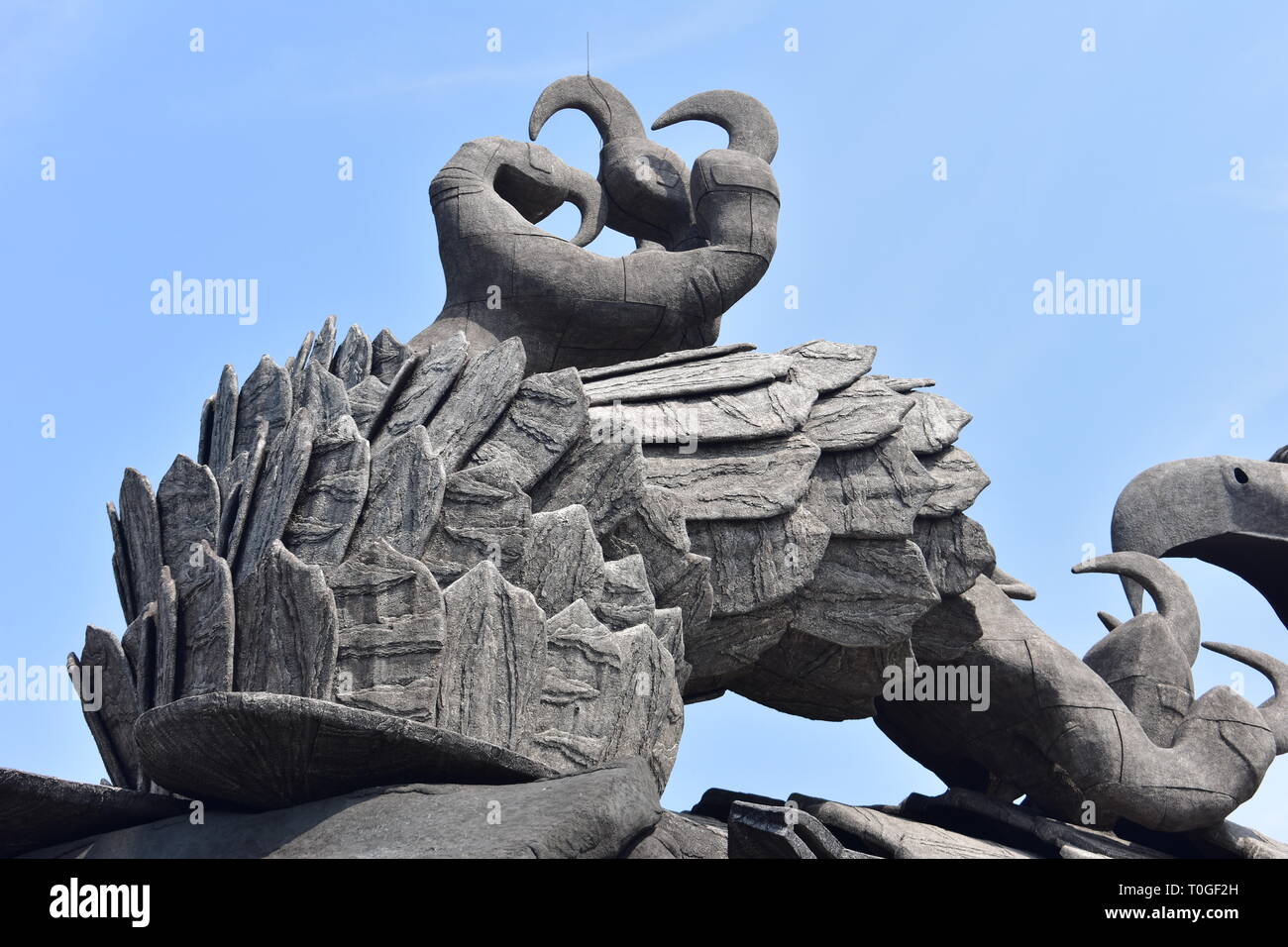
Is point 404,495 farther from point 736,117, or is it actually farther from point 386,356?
point 736,117

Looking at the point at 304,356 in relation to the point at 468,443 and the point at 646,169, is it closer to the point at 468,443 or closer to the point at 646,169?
the point at 468,443

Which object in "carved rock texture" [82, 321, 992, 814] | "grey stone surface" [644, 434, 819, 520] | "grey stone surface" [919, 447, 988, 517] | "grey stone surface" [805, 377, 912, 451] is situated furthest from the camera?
"grey stone surface" [919, 447, 988, 517]

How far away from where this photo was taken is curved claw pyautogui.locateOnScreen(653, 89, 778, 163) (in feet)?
22.2

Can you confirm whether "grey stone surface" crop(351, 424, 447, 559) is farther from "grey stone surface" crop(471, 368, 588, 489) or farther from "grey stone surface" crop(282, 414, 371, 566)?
"grey stone surface" crop(471, 368, 588, 489)

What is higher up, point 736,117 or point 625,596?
point 736,117

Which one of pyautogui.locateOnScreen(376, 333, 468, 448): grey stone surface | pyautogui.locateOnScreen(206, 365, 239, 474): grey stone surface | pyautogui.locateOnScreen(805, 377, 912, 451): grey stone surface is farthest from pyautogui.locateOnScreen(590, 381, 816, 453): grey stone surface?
pyautogui.locateOnScreen(206, 365, 239, 474): grey stone surface

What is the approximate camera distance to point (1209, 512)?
295 inches

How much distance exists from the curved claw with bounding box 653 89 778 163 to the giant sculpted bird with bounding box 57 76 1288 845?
0.07 feet

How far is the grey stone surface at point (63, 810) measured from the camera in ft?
14.2

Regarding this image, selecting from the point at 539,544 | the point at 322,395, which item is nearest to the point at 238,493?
the point at 322,395

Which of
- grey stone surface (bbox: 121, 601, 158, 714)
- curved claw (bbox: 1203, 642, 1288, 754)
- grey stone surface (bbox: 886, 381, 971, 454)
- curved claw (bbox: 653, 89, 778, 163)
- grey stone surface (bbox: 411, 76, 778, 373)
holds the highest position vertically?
curved claw (bbox: 653, 89, 778, 163)

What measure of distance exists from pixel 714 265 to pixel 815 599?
4.55 ft

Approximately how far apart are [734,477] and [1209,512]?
2926 millimetres

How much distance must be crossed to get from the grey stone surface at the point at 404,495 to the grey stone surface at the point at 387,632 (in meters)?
0.14
